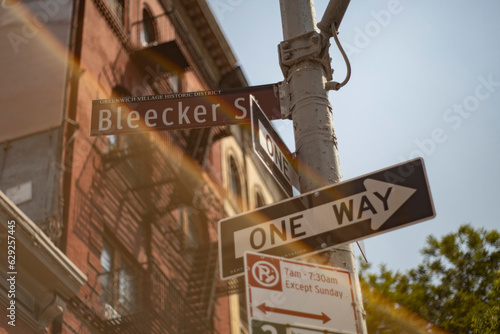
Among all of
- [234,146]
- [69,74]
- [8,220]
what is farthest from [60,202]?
[234,146]

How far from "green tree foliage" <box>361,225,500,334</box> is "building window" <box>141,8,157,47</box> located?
406 inches

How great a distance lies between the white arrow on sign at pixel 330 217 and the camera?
A: 4.76 m

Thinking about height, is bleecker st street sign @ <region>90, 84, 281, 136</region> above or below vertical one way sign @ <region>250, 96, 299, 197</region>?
above

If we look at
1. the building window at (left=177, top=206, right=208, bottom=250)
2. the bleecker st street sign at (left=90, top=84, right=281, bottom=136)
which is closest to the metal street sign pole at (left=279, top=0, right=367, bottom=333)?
the bleecker st street sign at (left=90, top=84, right=281, bottom=136)

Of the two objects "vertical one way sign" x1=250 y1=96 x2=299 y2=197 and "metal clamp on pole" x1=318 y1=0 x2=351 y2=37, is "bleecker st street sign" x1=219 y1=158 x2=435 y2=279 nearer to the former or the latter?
"vertical one way sign" x1=250 y1=96 x2=299 y2=197

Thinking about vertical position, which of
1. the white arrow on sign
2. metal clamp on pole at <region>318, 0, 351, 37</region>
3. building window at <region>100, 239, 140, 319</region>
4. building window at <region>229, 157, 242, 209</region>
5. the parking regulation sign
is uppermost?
building window at <region>229, 157, 242, 209</region>

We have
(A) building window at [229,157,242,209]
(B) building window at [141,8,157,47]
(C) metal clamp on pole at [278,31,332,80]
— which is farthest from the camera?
(A) building window at [229,157,242,209]

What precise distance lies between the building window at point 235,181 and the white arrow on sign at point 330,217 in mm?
20283

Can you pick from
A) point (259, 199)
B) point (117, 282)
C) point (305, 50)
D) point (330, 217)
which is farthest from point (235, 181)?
point (330, 217)

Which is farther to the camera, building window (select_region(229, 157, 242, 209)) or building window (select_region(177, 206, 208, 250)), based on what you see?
building window (select_region(229, 157, 242, 209))

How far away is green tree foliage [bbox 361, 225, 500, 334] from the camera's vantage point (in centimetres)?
1995

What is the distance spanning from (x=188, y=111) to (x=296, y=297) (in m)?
3.24

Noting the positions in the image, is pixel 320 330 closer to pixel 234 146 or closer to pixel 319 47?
pixel 319 47

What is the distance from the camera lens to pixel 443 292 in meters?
21.1
